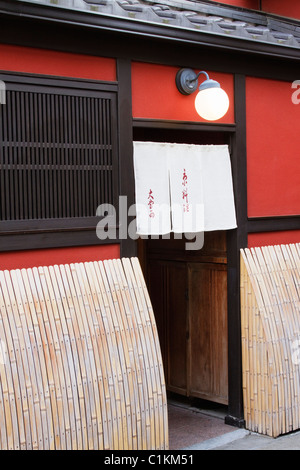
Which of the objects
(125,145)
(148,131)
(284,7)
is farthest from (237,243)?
(284,7)

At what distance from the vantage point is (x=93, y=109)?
247 inches

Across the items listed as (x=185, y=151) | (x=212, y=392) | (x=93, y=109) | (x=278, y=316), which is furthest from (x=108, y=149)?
(x=212, y=392)

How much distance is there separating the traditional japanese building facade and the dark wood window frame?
10 mm

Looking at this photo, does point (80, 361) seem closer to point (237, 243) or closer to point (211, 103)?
point (237, 243)

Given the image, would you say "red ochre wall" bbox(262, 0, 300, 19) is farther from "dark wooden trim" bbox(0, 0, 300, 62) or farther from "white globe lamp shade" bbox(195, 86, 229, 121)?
"white globe lamp shade" bbox(195, 86, 229, 121)

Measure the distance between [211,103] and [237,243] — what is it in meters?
1.80

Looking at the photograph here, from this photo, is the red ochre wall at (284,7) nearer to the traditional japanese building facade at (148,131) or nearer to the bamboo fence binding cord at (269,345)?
the traditional japanese building facade at (148,131)

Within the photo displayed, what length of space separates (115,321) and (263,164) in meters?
3.02

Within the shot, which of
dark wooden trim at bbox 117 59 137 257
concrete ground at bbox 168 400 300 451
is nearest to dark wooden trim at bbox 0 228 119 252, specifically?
dark wooden trim at bbox 117 59 137 257

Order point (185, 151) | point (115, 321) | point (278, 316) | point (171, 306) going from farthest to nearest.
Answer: point (171, 306) → point (278, 316) → point (185, 151) → point (115, 321)

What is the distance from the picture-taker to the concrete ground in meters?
7.07

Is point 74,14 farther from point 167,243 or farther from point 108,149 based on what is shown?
point 167,243

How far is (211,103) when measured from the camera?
673 centimetres

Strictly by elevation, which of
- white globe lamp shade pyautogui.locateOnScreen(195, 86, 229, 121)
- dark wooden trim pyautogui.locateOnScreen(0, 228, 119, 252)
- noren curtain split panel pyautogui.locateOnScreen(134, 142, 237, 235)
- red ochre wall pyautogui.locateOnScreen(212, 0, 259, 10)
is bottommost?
dark wooden trim pyautogui.locateOnScreen(0, 228, 119, 252)
